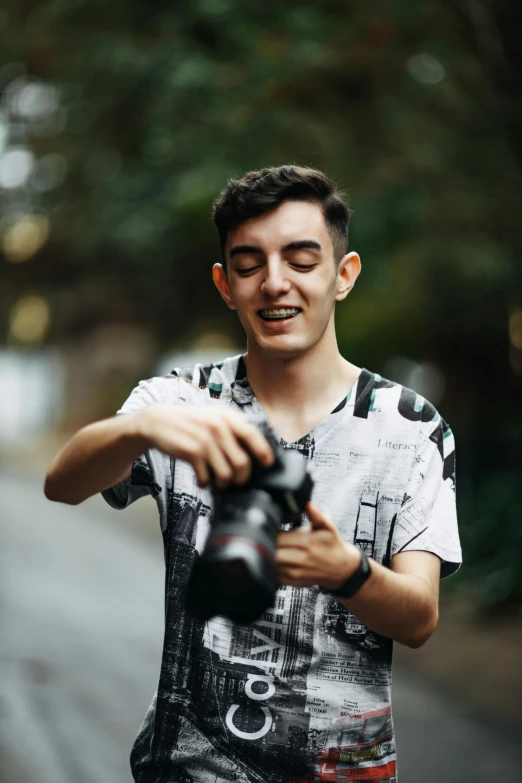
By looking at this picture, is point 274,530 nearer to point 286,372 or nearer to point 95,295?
point 286,372

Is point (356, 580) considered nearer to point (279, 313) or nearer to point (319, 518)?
point (319, 518)

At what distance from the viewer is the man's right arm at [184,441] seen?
1.27 meters

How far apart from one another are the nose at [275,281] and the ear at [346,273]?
7.6 inches

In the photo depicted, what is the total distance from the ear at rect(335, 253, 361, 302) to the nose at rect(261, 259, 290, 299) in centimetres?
19

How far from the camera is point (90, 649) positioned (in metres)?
6.35

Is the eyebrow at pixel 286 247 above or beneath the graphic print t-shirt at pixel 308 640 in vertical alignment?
above

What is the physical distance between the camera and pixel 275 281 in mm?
1777

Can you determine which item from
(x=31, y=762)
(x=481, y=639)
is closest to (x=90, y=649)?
(x=31, y=762)

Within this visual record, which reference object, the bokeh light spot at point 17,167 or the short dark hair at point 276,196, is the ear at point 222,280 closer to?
the short dark hair at point 276,196

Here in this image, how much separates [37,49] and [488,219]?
367 cm

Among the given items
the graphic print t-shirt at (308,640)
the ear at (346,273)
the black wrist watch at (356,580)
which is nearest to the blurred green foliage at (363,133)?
the ear at (346,273)

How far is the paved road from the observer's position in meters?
4.52

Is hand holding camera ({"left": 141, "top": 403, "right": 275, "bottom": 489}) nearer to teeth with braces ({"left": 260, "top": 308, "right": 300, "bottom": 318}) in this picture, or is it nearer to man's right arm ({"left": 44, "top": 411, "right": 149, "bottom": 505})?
man's right arm ({"left": 44, "top": 411, "right": 149, "bottom": 505})

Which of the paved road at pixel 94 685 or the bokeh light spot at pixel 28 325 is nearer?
the paved road at pixel 94 685
